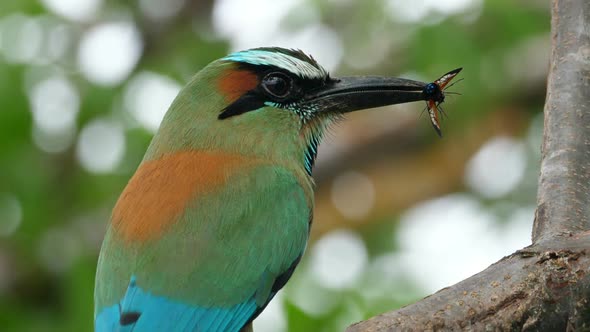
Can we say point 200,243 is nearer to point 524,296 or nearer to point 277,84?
point 277,84

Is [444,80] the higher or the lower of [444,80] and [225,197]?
the higher

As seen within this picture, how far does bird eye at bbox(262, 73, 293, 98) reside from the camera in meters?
5.79

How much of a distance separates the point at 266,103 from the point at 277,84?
0.13 meters

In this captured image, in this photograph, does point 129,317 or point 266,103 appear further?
point 266,103

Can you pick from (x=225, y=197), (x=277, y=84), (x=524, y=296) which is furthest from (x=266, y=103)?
(x=524, y=296)

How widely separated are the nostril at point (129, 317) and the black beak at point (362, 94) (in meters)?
1.81

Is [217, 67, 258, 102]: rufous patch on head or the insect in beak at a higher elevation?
[217, 67, 258, 102]: rufous patch on head

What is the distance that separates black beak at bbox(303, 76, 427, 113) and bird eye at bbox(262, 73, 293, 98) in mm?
149

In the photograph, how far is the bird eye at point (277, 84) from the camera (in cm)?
579

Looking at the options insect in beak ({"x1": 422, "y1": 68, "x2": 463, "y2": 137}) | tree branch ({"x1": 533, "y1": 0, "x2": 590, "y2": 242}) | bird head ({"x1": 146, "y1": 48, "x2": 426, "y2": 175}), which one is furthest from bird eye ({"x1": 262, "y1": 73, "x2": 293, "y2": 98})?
tree branch ({"x1": 533, "y1": 0, "x2": 590, "y2": 242})

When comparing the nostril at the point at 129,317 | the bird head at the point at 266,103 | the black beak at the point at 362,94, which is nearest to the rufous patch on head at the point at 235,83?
the bird head at the point at 266,103

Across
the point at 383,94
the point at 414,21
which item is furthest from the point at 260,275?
the point at 414,21

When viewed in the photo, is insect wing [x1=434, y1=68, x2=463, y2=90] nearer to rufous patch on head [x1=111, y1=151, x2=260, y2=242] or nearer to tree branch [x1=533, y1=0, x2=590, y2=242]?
tree branch [x1=533, y1=0, x2=590, y2=242]

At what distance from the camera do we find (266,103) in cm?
583
